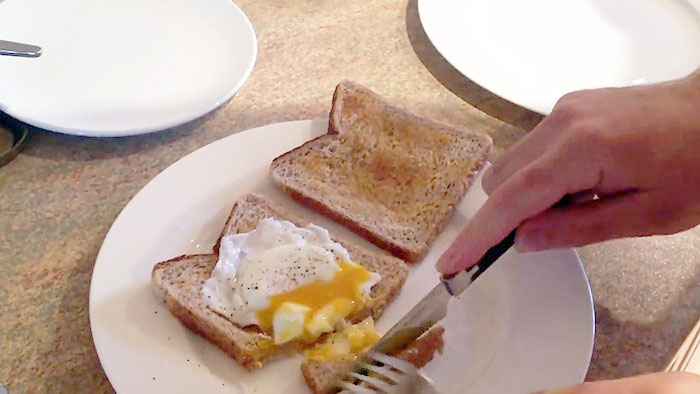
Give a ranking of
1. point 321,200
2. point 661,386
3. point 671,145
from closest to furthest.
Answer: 1. point 661,386
2. point 671,145
3. point 321,200

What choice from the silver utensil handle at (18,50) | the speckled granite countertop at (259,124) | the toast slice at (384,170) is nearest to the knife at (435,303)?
the toast slice at (384,170)

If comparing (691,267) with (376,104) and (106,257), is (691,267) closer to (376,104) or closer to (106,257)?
(376,104)

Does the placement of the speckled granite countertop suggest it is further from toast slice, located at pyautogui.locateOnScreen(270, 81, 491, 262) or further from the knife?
the knife

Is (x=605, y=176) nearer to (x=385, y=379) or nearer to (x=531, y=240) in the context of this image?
(x=531, y=240)

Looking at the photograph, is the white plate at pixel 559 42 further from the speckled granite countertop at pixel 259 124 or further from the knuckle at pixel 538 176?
the knuckle at pixel 538 176

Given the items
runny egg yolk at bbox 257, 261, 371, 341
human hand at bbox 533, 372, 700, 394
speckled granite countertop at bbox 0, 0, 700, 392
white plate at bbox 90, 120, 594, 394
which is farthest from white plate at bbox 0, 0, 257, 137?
human hand at bbox 533, 372, 700, 394

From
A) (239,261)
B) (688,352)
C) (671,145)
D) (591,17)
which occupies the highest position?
(671,145)

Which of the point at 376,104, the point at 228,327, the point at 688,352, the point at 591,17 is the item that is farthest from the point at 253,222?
the point at 591,17
